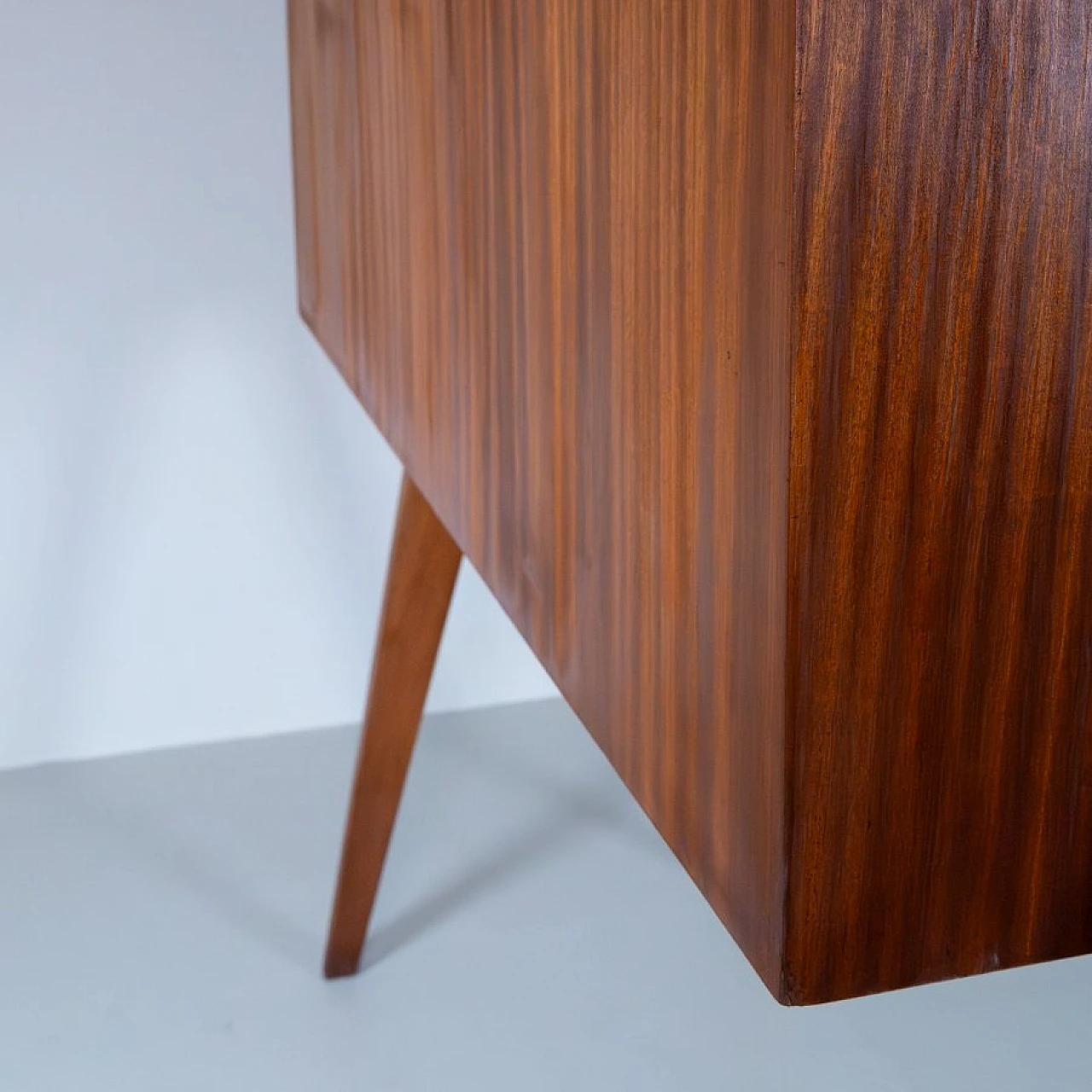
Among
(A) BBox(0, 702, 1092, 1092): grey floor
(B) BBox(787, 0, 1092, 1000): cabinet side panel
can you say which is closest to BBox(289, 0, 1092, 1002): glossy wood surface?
(B) BBox(787, 0, 1092, 1000): cabinet side panel

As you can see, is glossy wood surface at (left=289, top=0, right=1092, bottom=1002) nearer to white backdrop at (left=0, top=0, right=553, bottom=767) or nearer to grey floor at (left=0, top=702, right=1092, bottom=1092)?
grey floor at (left=0, top=702, right=1092, bottom=1092)

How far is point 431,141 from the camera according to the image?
0.57 meters

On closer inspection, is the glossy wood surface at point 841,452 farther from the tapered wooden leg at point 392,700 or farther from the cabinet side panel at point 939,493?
the tapered wooden leg at point 392,700

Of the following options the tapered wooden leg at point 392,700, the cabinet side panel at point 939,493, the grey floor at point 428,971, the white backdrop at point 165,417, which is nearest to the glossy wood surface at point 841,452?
the cabinet side panel at point 939,493

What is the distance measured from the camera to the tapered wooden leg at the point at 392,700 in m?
1.09

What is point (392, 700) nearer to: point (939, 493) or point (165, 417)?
point (165, 417)

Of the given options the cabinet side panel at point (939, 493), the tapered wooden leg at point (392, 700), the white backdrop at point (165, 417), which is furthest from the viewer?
the white backdrop at point (165, 417)

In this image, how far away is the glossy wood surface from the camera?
0.88 feet

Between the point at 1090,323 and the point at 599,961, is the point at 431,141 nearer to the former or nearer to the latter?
the point at 1090,323

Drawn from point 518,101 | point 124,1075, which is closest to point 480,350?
point 518,101

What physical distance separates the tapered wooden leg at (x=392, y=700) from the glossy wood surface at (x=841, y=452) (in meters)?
0.68

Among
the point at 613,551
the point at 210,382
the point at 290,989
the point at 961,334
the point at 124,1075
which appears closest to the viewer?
the point at 961,334

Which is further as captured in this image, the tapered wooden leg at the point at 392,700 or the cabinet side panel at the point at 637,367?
the tapered wooden leg at the point at 392,700

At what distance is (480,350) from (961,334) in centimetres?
25
